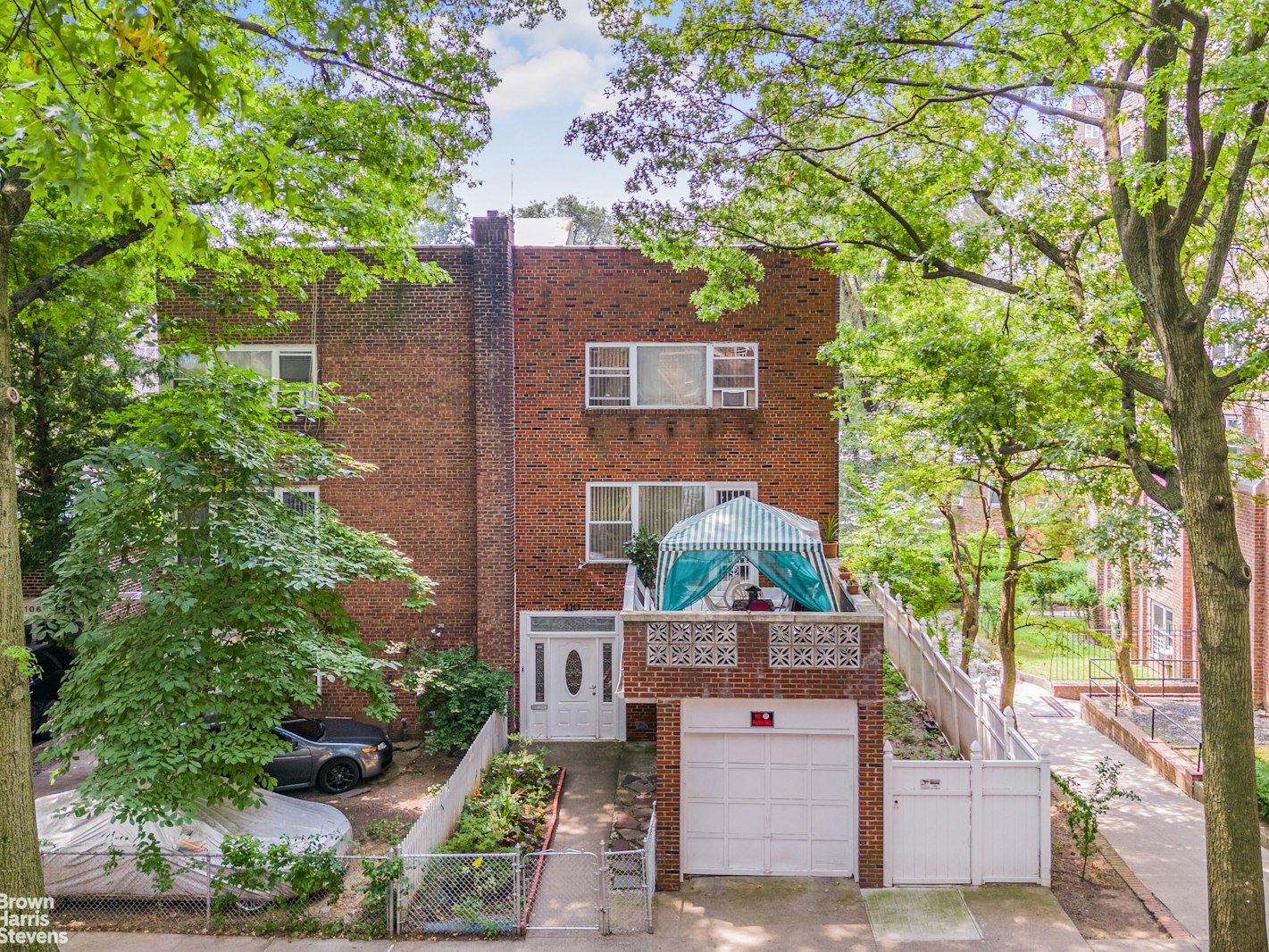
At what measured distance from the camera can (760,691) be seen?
35.0ft

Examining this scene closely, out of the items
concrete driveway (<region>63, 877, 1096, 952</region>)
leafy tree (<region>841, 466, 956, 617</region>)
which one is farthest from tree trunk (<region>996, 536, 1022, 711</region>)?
concrete driveway (<region>63, 877, 1096, 952</region>)

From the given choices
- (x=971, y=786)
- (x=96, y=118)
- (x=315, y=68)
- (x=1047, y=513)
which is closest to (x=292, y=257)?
(x=315, y=68)

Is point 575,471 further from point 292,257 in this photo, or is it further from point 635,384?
point 292,257

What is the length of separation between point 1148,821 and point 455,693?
1113 centimetres

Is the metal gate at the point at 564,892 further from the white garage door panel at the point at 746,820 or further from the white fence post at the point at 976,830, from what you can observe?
the white fence post at the point at 976,830

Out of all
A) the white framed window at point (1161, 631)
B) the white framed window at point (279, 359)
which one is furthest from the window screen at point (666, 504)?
the white framed window at point (1161, 631)

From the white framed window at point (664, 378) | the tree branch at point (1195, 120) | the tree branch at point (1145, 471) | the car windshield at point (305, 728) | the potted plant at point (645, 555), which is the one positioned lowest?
the car windshield at point (305, 728)

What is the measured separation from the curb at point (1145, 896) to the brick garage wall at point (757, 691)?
123 inches

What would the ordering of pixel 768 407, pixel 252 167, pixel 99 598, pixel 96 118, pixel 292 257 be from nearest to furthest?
1. pixel 96 118
2. pixel 252 167
3. pixel 99 598
4. pixel 292 257
5. pixel 768 407

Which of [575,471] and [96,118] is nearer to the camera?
[96,118]

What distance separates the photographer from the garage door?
35.7 feet

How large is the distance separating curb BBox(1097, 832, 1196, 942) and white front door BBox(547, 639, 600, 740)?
8627 mm

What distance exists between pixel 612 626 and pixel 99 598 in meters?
8.81

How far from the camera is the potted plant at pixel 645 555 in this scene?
15008mm
